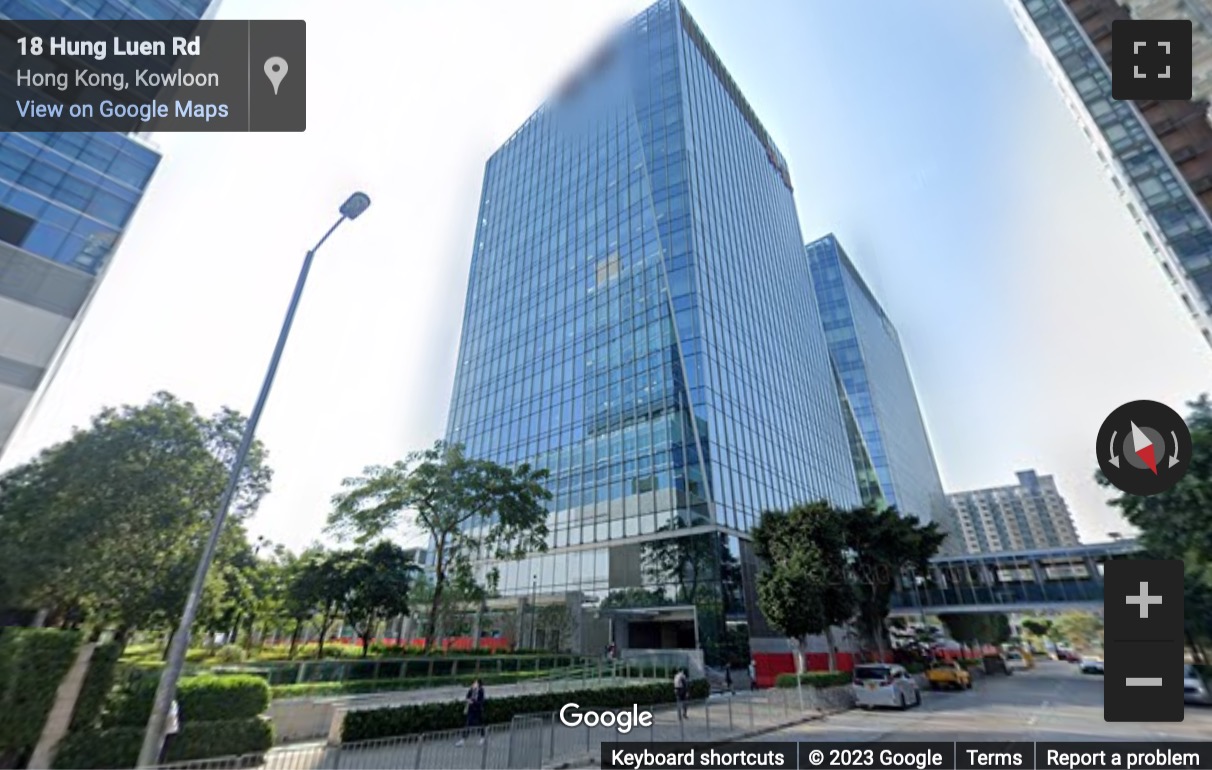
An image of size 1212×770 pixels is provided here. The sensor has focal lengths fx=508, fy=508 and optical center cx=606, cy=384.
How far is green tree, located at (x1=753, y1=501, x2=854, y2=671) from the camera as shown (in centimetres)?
2461

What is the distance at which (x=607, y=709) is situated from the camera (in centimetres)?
1736

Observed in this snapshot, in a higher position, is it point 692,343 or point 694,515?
point 692,343

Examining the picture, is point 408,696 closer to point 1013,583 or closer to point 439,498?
point 439,498

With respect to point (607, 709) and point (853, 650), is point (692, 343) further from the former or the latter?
point (853, 650)

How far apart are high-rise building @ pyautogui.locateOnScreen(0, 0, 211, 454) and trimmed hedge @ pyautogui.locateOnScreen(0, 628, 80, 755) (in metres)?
28.4

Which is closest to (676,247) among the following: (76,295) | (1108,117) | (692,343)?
(692,343)

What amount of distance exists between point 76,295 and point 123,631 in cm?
2377

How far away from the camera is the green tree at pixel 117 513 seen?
661 inches

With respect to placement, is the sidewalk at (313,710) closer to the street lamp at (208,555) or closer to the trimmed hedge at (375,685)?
the trimmed hedge at (375,685)

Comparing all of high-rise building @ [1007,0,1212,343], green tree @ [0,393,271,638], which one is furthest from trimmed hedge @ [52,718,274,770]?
high-rise building @ [1007,0,1212,343]

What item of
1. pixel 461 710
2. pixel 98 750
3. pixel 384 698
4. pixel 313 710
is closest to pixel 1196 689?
pixel 461 710

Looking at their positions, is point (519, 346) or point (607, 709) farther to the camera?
point (519, 346)

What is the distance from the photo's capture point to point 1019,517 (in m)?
152

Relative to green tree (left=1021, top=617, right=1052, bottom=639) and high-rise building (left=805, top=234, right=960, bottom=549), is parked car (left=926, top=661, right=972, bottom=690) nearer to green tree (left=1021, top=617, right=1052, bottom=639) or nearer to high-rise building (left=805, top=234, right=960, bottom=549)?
high-rise building (left=805, top=234, right=960, bottom=549)
